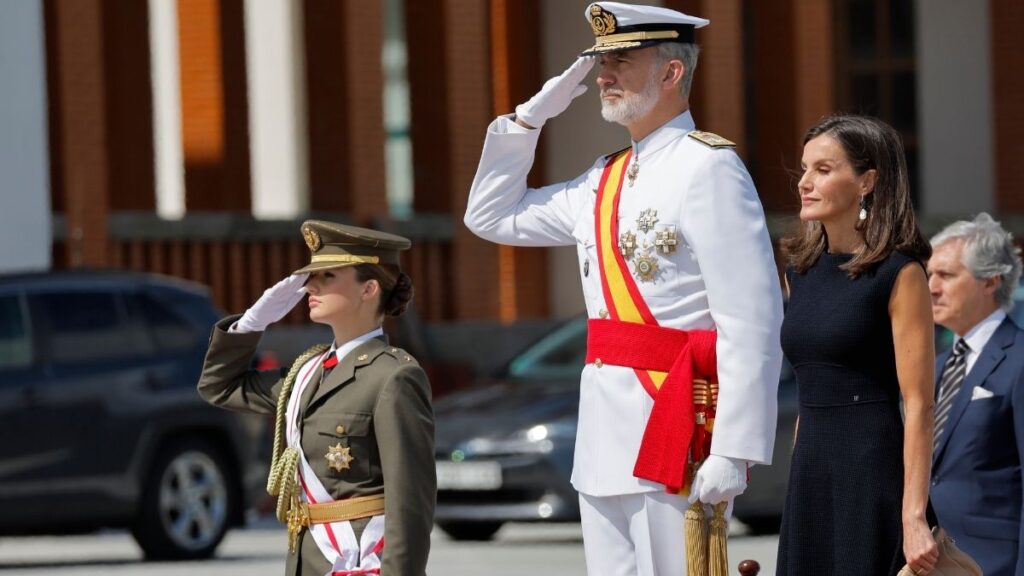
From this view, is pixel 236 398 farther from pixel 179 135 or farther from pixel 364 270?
pixel 179 135

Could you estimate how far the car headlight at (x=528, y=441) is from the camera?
45.1 feet

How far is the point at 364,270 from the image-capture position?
565 cm

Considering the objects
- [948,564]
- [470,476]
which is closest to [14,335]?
[470,476]

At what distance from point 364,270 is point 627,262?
612mm

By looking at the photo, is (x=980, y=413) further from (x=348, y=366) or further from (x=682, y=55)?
(x=348, y=366)

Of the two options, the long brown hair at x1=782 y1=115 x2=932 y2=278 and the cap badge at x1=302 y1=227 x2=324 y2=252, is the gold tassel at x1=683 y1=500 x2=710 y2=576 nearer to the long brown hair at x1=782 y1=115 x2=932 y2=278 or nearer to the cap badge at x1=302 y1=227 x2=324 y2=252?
the long brown hair at x1=782 y1=115 x2=932 y2=278

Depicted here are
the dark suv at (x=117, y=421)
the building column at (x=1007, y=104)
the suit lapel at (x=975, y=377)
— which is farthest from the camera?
the building column at (x=1007, y=104)

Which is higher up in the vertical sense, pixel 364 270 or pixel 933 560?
pixel 364 270

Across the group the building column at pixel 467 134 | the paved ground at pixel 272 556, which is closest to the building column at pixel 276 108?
the building column at pixel 467 134

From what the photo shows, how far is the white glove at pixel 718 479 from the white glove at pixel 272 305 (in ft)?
3.36

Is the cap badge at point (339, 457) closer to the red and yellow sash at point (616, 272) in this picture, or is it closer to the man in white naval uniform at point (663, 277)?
the man in white naval uniform at point (663, 277)

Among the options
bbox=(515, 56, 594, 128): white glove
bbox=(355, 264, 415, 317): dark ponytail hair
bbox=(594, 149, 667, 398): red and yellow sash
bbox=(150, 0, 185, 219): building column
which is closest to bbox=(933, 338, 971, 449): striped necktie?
bbox=(594, 149, 667, 398): red and yellow sash

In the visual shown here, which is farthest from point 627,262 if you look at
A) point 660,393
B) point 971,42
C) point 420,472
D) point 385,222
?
point 971,42

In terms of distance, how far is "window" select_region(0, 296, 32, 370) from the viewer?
43.2 ft
